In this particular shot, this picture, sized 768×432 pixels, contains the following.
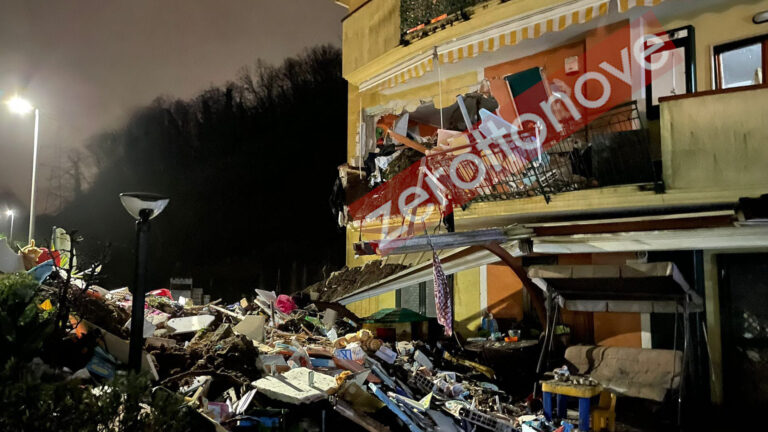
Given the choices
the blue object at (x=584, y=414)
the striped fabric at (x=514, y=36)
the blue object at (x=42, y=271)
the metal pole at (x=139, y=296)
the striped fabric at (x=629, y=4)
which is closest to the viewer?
the metal pole at (x=139, y=296)

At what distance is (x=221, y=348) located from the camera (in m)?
7.90

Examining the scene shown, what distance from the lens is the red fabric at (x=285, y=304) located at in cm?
1358

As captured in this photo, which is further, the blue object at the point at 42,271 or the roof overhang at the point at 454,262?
the roof overhang at the point at 454,262

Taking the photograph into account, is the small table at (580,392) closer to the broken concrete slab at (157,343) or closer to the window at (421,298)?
the broken concrete slab at (157,343)

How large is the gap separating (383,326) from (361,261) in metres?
3.36

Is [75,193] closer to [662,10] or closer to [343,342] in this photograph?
[343,342]

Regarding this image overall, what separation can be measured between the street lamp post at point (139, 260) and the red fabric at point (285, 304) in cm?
746

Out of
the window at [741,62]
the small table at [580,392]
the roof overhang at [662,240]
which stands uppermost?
the window at [741,62]

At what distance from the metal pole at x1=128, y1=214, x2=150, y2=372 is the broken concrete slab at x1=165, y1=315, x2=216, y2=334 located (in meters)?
4.01

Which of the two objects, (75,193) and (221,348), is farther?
(75,193)

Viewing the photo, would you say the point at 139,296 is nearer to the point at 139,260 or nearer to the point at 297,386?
the point at 139,260

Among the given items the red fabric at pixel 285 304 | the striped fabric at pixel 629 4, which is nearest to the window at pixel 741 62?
the striped fabric at pixel 629 4

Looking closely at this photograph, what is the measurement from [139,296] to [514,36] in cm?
872

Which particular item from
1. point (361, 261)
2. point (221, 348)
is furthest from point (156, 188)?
point (221, 348)
